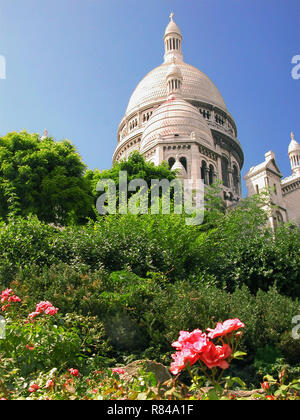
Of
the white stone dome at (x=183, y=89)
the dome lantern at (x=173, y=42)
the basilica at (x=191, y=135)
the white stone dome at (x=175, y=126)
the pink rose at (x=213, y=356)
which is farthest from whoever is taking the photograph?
the dome lantern at (x=173, y=42)

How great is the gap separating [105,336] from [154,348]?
2.87 feet

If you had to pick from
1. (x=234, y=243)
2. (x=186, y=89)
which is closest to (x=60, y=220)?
(x=234, y=243)

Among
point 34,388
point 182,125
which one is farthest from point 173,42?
point 34,388

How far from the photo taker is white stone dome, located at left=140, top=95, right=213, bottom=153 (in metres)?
43.0

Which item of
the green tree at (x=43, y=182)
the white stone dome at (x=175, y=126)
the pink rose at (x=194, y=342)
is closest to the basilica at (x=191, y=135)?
the white stone dome at (x=175, y=126)

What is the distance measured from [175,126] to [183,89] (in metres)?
21.2

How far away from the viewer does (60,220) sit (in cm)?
2081

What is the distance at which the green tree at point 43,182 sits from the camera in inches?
802

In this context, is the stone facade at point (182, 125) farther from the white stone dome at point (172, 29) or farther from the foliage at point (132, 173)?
the foliage at point (132, 173)

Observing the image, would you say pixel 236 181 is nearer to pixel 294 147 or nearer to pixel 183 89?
pixel 294 147

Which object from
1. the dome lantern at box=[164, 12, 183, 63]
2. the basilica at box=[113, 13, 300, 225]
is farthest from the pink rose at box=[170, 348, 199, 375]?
the dome lantern at box=[164, 12, 183, 63]

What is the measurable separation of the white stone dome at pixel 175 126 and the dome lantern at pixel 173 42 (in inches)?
1011

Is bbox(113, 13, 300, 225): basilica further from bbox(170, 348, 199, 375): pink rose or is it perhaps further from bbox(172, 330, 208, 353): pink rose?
bbox(170, 348, 199, 375): pink rose
